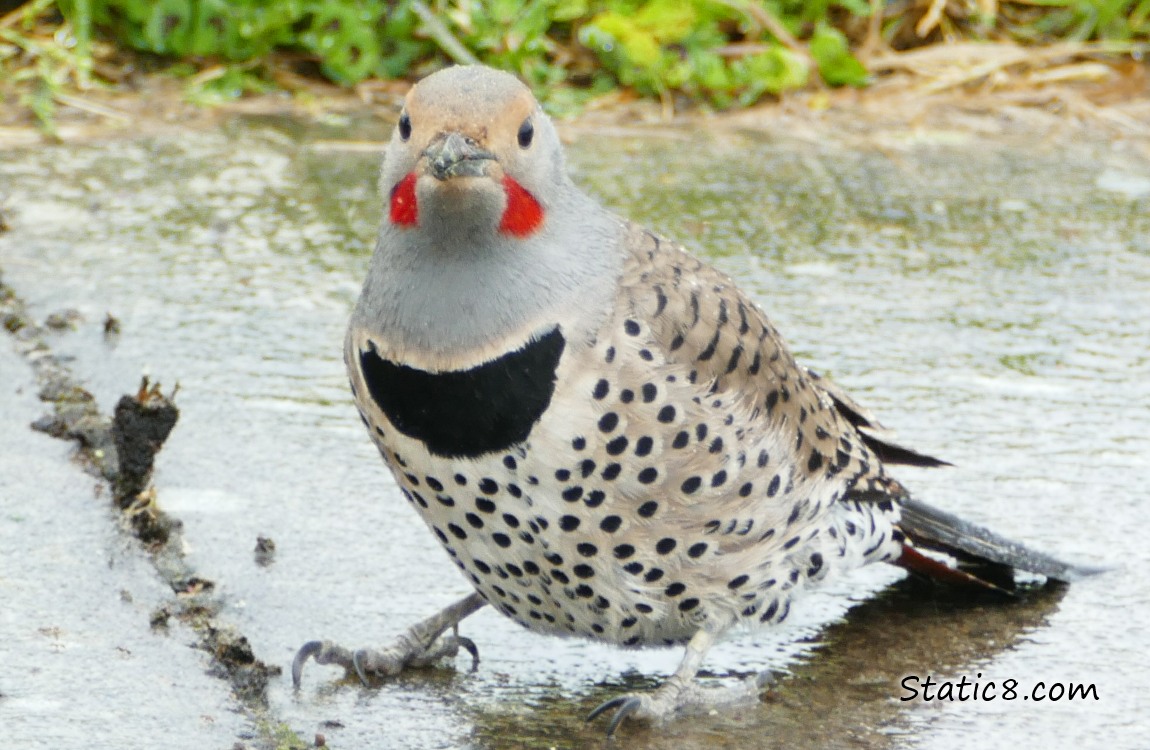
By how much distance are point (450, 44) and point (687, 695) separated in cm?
363

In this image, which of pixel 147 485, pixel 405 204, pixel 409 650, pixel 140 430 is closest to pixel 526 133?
pixel 405 204

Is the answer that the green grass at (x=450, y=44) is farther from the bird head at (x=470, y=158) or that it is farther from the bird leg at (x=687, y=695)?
the bird leg at (x=687, y=695)

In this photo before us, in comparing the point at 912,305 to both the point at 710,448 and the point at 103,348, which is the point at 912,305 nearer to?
the point at 710,448

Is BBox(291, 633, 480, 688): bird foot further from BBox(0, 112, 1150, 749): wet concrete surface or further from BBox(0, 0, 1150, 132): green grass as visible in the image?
BBox(0, 0, 1150, 132): green grass

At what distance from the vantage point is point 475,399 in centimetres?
275

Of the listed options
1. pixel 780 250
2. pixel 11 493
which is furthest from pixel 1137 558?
pixel 11 493

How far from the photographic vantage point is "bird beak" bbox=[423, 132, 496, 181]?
2693 millimetres

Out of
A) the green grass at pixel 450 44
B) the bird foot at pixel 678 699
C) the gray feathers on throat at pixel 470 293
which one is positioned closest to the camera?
the gray feathers on throat at pixel 470 293

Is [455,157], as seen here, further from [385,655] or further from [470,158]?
[385,655]

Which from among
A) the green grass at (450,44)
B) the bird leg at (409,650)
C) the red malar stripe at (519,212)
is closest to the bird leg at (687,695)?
the bird leg at (409,650)

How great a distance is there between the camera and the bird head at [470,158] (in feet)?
8.98

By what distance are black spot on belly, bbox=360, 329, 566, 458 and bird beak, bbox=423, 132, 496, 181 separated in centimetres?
31

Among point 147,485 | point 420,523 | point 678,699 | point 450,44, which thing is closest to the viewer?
point 678,699

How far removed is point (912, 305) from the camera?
4648mm
